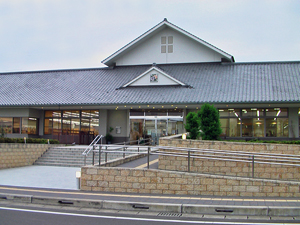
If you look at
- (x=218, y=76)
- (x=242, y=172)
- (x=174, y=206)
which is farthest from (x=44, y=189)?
(x=218, y=76)

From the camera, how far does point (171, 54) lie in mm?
29641

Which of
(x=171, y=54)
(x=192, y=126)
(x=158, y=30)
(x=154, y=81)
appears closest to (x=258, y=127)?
(x=154, y=81)

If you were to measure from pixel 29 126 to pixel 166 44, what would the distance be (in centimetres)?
1420

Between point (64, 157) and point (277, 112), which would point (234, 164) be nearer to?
point (64, 157)

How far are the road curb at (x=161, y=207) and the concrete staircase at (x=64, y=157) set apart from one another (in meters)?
8.50

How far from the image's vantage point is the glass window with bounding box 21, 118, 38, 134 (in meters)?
27.8

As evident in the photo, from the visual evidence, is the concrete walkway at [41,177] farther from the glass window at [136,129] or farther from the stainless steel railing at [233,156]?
the glass window at [136,129]

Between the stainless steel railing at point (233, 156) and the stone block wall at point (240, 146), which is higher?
the stone block wall at point (240, 146)

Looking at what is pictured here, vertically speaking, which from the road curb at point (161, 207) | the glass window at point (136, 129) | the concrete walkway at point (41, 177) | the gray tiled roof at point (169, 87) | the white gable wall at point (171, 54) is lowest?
the concrete walkway at point (41, 177)

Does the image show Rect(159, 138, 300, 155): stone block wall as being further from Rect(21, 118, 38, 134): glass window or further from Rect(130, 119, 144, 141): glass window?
Rect(21, 118, 38, 134): glass window

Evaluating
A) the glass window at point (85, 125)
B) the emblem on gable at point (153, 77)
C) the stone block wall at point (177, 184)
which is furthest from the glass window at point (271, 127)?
the glass window at point (85, 125)

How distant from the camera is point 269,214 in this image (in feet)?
28.7

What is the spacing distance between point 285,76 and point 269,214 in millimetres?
18804

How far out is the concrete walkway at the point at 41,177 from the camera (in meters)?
13.9
